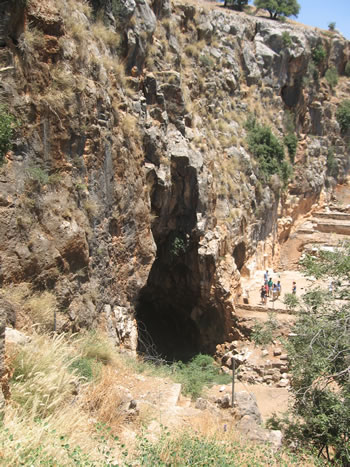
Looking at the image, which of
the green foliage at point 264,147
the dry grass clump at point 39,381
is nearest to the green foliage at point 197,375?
the dry grass clump at point 39,381

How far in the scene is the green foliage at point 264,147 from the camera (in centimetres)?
2225

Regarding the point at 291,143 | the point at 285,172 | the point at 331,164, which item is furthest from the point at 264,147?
the point at 331,164

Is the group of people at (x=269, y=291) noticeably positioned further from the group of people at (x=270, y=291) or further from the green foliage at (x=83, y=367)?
the green foliage at (x=83, y=367)

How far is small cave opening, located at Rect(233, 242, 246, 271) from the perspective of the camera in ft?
64.6

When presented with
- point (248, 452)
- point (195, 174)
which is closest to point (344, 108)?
point (195, 174)

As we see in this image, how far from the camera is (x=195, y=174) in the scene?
51.8 ft

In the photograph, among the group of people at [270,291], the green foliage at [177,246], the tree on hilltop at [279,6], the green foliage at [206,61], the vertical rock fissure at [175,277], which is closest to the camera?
the vertical rock fissure at [175,277]

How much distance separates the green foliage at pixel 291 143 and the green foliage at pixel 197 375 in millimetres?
15300

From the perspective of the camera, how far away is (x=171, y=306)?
19.5 meters

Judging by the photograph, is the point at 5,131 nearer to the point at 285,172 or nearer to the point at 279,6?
the point at 285,172

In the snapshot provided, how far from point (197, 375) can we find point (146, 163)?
7.17 meters

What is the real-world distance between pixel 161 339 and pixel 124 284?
7468 millimetres

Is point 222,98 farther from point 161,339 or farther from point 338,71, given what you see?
point 338,71

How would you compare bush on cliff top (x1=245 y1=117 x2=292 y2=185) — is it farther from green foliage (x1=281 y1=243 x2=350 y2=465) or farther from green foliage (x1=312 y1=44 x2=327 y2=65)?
green foliage (x1=281 y1=243 x2=350 y2=465)
